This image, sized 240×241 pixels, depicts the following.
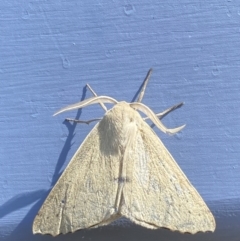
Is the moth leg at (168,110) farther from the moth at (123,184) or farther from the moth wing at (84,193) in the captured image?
the moth wing at (84,193)

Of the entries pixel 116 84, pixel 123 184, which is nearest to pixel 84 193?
pixel 123 184

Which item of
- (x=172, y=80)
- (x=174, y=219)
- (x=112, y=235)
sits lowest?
(x=112, y=235)

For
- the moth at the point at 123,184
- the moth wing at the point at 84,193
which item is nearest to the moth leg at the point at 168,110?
the moth at the point at 123,184

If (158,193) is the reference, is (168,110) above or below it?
above

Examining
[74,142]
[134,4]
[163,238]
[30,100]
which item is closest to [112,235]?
[163,238]

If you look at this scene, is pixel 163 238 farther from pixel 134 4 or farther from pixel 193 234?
pixel 134 4

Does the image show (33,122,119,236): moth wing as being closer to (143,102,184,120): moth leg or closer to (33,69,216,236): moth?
(33,69,216,236): moth

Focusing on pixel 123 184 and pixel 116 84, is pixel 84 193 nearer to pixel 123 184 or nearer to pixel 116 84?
pixel 123 184
